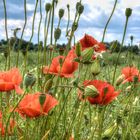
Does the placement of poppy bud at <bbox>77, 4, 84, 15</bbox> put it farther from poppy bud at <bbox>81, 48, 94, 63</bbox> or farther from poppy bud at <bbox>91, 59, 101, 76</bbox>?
poppy bud at <bbox>81, 48, 94, 63</bbox>

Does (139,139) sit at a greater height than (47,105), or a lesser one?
lesser

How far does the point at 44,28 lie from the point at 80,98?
31 cm

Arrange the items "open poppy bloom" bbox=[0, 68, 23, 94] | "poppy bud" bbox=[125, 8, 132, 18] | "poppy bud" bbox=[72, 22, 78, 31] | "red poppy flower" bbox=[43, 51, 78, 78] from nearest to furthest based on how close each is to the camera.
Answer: "open poppy bloom" bbox=[0, 68, 23, 94], "red poppy flower" bbox=[43, 51, 78, 78], "poppy bud" bbox=[72, 22, 78, 31], "poppy bud" bbox=[125, 8, 132, 18]

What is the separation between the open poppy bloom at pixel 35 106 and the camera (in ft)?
3.86

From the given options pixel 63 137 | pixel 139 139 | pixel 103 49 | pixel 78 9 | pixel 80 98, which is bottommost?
pixel 139 139

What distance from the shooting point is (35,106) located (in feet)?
3.87

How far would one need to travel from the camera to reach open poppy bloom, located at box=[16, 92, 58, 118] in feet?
3.86

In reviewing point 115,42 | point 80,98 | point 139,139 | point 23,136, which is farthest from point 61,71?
point 139,139

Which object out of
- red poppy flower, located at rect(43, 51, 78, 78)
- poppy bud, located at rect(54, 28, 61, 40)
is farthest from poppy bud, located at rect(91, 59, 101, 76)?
poppy bud, located at rect(54, 28, 61, 40)

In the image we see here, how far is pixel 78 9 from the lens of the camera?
1.50 m

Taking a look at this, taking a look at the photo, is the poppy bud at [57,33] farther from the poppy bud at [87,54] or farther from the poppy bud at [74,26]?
the poppy bud at [87,54]

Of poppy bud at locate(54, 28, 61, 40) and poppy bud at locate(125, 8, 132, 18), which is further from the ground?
poppy bud at locate(125, 8, 132, 18)

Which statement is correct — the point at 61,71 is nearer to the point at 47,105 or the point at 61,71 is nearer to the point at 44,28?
the point at 47,105

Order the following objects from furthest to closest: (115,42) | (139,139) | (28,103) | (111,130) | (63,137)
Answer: (139,139)
(115,42)
(63,137)
(111,130)
(28,103)
